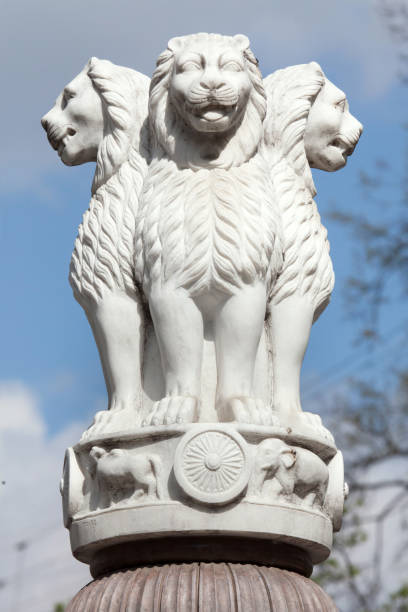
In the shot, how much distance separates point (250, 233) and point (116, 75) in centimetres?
95

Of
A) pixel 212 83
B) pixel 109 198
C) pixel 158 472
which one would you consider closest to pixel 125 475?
pixel 158 472

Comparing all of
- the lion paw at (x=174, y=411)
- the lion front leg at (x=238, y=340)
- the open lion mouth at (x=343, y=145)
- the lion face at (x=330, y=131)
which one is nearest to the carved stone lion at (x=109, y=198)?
the lion paw at (x=174, y=411)

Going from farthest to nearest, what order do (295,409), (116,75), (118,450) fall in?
(116,75) < (295,409) < (118,450)

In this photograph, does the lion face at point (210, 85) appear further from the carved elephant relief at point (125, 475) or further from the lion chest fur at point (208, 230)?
the carved elephant relief at point (125, 475)

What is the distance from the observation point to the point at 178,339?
151 inches

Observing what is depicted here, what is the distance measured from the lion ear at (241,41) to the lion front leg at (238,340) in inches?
36.8

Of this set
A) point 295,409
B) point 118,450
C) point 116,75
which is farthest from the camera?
point 116,75

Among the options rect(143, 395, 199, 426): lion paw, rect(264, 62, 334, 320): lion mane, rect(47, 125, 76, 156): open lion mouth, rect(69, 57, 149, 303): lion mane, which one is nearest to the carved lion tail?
rect(143, 395, 199, 426): lion paw

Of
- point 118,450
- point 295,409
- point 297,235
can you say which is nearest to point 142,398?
point 118,450

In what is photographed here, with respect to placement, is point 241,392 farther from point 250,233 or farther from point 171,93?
point 171,93

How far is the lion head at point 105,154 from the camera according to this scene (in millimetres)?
4020

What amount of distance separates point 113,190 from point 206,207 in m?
0.44

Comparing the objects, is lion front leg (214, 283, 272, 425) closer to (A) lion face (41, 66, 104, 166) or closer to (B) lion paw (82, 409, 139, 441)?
(B) lion paw (82, 409, 139, 441)

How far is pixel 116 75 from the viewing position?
432cm
